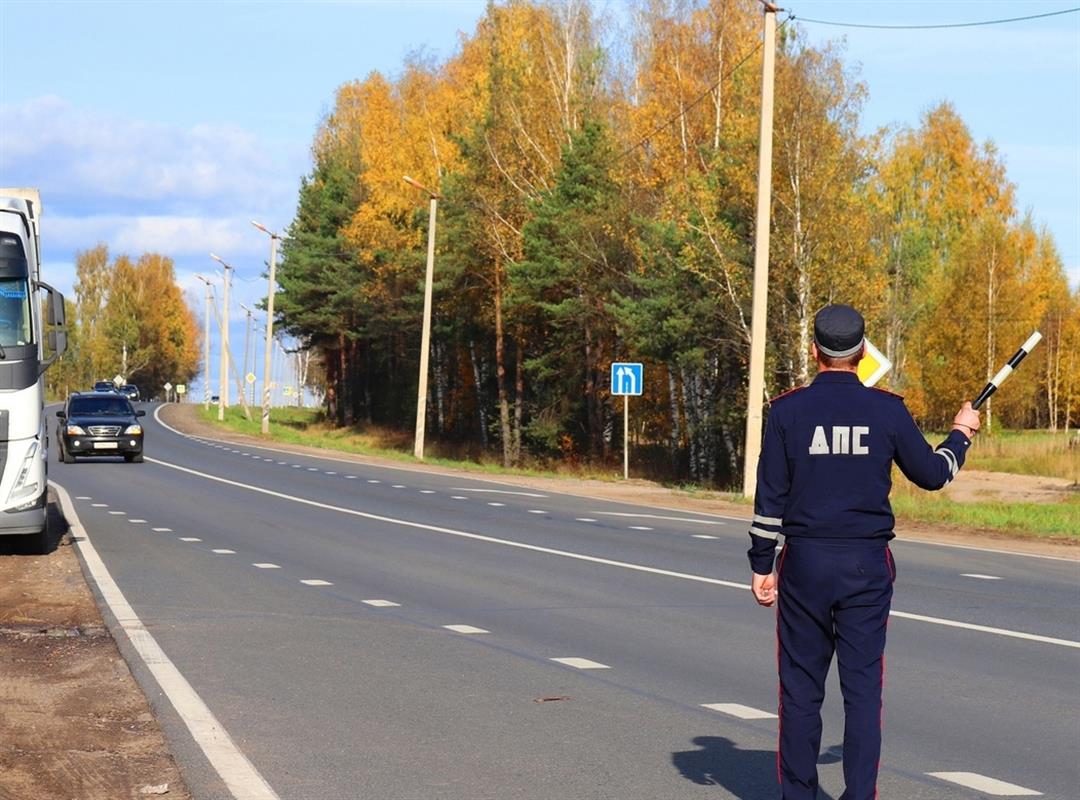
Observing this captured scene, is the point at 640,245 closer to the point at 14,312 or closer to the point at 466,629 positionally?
the point at 14,312

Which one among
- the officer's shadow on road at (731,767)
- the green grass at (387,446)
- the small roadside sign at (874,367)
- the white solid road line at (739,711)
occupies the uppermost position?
the small roadside sign at (874,367)

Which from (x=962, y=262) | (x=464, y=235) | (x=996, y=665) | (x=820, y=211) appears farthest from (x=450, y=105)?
(x=996, y=665)

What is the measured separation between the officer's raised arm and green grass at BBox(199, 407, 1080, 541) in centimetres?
1747

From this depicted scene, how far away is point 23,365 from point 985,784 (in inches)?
513

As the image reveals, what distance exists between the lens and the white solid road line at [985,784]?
695 cm

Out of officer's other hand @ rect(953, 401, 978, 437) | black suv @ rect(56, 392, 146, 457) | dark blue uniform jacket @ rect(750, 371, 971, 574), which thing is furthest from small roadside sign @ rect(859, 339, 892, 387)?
black suv @ rect(56, 392, 146, 457)

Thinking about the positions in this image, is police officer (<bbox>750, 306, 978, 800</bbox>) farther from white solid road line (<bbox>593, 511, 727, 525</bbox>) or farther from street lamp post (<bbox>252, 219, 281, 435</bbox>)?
street lamp post (<bbox>252, 219, 281, 435</bbox>)

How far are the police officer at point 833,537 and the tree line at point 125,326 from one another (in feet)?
525

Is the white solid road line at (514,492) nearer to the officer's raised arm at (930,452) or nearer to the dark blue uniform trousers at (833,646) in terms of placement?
the officer's raised arm at (930,452)

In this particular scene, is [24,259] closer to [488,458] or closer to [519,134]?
[519,134]

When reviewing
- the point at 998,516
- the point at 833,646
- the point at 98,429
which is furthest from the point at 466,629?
the point at 98,429

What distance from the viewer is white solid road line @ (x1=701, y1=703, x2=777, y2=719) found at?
882 cm

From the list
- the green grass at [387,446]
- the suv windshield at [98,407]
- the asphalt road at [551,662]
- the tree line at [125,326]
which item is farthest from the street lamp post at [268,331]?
the tree line at [125,326]

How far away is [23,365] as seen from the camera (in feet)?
58.1
